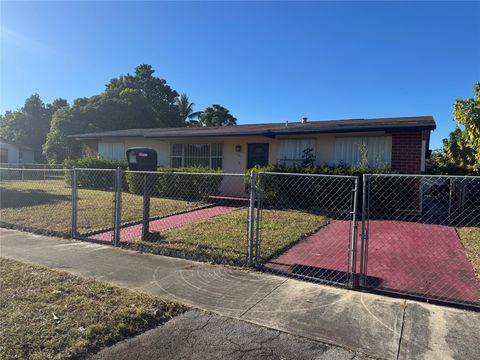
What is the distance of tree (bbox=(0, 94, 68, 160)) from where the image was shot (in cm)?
4488

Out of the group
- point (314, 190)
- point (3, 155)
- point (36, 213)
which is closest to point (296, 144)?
point (314, 190)

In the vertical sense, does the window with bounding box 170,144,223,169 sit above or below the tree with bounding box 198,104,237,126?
below

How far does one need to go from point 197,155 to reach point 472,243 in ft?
37.5

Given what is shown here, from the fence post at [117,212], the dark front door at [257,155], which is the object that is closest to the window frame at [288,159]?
the dark front door at [257,155]

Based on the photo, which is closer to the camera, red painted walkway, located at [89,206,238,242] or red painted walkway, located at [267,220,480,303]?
red painted walkway, located at [267,220,480,303]

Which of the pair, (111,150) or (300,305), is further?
(111,150)

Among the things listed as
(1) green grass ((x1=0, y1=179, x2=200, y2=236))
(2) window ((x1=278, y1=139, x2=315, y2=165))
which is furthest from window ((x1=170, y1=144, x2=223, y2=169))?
(1) green grass ((x1=0, y1=179, x2=200, y2=236))

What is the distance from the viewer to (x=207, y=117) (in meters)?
44.0

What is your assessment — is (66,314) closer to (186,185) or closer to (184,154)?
(186,185)

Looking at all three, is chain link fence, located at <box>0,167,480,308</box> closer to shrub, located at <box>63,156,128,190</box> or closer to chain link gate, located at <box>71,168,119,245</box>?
chain link gate, located at <box>71,168,119,245</box>

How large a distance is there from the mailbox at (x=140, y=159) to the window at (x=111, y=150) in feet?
38.6

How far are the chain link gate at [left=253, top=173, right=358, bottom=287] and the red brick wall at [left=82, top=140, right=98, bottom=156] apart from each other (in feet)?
41.4

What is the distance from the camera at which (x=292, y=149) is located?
44.3 ft

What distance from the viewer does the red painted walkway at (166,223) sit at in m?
7.41
